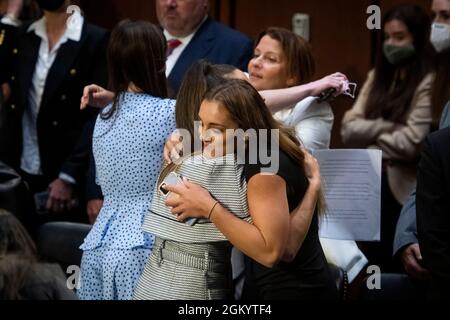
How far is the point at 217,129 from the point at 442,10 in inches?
52.8

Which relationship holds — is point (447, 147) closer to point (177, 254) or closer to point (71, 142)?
point (177, 254)

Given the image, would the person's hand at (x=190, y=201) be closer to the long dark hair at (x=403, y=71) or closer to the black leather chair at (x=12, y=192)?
the black leather chair at (x=12, y=192)

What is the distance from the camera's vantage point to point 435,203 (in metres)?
2.54

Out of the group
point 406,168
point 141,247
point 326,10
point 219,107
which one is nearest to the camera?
point 219,107

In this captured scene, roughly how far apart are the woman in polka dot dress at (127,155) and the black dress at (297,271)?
0.37 m

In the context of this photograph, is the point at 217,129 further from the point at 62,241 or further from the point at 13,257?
the point at 62,241

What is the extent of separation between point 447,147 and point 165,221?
728 millimetres

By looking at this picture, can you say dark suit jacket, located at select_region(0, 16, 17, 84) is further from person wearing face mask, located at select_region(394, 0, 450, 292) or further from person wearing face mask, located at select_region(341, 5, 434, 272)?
person wearing face mask, located at select_region(394, 0, 450, 292)

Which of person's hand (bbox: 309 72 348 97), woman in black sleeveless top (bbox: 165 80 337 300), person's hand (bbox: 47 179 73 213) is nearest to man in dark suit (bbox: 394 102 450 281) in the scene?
person's hand (bbox: 309 72 348 97)

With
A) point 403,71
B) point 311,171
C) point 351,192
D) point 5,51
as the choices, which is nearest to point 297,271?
point 311,171

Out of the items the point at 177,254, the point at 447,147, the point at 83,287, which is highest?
the point at 447,147

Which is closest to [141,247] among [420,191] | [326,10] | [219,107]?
[219,107]

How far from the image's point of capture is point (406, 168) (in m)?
3.62

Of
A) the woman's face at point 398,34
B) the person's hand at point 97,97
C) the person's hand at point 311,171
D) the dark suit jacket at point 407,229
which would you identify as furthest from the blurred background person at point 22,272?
the woman's face at point 398,34
